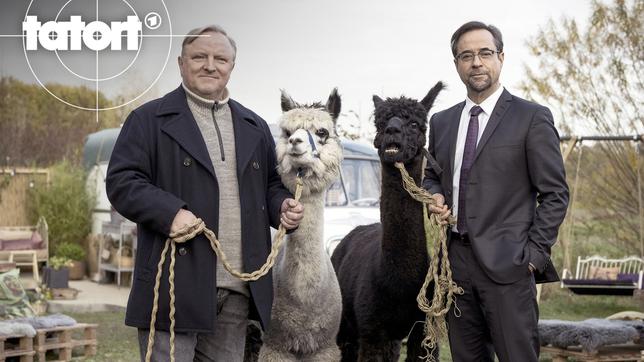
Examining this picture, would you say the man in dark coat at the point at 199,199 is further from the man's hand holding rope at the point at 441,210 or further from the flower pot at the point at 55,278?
the flower pot at the point at 55,278

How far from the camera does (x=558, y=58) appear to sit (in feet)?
45.6

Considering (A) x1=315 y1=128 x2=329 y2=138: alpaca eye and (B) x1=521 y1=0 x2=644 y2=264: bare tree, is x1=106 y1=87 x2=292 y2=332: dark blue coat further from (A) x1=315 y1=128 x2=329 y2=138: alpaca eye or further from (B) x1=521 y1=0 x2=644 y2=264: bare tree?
(B) x1=521 y1=0 x2=644 y2=264: bare tree

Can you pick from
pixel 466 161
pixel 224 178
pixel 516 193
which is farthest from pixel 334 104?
pixel 516 193

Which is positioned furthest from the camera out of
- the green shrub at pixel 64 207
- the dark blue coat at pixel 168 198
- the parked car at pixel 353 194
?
the green shrub at pixel 64 207

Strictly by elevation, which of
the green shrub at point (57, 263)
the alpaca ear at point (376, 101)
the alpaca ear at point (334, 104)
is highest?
the alpaca ear at point (376, 101)

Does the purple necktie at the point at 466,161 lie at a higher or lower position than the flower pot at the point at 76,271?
higher

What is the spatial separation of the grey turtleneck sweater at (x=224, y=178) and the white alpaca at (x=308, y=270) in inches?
17.1

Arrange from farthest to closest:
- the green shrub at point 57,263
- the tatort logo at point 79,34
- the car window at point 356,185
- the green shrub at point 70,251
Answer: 1. the green shrub at point 70,251
2. the green shrub at point 57,263
3. the car window at point 356,185
4. the tatort logo at point 79,34

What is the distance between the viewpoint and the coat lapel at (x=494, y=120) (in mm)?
3574

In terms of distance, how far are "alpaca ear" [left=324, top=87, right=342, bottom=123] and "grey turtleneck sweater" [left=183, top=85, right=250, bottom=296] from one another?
2.93 feet

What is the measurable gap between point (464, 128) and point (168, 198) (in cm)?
148

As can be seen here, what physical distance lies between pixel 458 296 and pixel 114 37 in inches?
183

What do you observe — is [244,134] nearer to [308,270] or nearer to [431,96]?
[308,270]

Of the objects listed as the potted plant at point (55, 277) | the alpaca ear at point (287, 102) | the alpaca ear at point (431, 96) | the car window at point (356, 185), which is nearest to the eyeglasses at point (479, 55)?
the alpaca ear at point (287, 102)
